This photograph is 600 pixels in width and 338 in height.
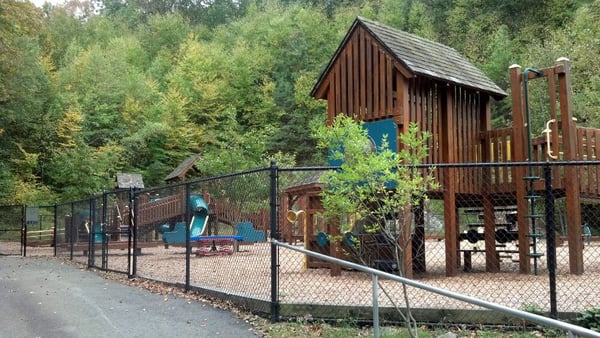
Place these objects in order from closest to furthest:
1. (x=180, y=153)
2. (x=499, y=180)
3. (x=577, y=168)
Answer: (x=577, y=168) → (x=499, y=180) → (x=180, y=153)

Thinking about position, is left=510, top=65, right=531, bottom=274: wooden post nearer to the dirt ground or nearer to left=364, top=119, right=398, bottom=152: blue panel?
the dirt ground

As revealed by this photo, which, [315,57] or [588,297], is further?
[315,57]

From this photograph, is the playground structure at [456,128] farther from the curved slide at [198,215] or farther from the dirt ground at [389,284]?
the curved slide at [198,215]

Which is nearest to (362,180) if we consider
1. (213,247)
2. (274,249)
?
(274,249)

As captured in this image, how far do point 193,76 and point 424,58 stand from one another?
34633mm

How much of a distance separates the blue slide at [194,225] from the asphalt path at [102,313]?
3758mm

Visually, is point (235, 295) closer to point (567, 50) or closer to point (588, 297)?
point (588, 297)

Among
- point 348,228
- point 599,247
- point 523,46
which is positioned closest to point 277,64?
point 523,46

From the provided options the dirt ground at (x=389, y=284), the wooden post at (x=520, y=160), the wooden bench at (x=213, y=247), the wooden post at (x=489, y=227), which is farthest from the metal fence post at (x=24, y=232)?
the wooden post at (x=520, y=160)

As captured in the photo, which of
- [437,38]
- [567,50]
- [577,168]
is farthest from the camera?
[437,38]

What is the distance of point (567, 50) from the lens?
89.6 feet

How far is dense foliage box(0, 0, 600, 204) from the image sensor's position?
28.3 metres

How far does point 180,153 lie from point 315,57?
14.6m

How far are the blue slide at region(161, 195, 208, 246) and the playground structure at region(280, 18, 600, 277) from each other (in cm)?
383
